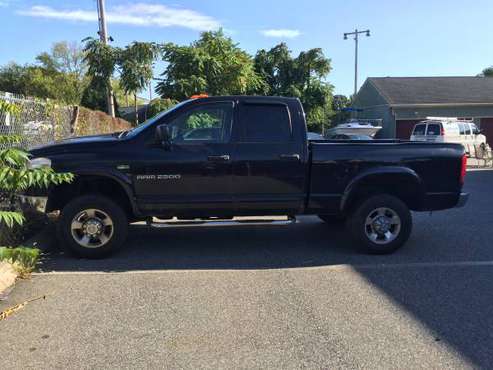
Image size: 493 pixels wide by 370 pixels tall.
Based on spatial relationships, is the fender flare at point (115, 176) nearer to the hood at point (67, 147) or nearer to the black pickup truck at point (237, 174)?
the black pickup truck at point (237, 174)

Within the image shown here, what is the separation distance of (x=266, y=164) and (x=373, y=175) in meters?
1.38

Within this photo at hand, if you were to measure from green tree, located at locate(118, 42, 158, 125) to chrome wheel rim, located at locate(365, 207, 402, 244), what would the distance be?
14678 mm

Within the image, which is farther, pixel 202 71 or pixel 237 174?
pixel 202 71

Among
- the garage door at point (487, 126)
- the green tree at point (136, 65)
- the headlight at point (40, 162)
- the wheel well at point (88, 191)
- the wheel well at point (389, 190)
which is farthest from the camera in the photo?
the garage door at point (487, 126)

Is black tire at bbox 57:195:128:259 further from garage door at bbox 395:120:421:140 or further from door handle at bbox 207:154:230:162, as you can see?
garage door at bbox 395:120:421:140

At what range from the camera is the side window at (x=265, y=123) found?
6.22 meters

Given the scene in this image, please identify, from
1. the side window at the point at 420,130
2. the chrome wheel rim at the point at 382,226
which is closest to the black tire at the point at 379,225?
the chrome wheel rim at the point at 382,226

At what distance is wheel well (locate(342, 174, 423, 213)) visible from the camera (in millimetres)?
6352

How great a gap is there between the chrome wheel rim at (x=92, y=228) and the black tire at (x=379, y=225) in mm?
3031

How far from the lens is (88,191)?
6180mm

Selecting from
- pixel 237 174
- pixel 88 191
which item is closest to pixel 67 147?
pixel 88 191

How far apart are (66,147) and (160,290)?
2.15m

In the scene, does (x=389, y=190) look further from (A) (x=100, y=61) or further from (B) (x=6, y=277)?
(A) (x=100, y=61)

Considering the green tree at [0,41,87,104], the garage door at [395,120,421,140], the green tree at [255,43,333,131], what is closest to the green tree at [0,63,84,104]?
the green tree at [0,41,87,104]
